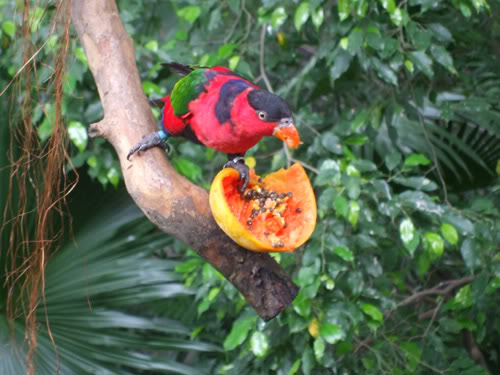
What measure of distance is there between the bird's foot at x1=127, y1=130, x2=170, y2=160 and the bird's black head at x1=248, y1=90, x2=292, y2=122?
0.26m

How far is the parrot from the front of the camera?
0.87 m

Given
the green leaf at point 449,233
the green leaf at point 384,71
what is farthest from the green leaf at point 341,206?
the green leaf at point 384,71

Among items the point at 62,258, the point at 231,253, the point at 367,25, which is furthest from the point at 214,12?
the point at 231,253

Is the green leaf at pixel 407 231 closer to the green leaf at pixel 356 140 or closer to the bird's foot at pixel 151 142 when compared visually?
the green leaf at pixel 356 140

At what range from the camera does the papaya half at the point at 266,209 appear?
0.88 metres

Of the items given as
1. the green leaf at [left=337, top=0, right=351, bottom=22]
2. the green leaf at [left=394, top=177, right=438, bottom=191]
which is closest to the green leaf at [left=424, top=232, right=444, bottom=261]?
the green leaf at [left=394, top=177, right=438, bottom=191]

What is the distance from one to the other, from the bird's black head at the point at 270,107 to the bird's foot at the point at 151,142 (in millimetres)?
257

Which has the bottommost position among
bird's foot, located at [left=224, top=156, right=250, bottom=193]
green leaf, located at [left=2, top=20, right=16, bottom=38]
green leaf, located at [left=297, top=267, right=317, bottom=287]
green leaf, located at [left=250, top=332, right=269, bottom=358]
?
Result: green leaf, located at [left=250, top=332, right=269, bottom=358]

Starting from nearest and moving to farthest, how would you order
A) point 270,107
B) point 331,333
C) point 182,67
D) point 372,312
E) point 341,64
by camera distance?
point 270,107, point 182,67, point 331,333, point 372,312, point 341,64

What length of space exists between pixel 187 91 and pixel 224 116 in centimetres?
11

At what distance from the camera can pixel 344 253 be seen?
5.16 ft

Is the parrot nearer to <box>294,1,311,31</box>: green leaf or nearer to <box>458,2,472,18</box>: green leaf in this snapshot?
<box>294,1,311,31</box>: green leaf

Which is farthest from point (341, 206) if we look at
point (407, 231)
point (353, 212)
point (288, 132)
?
point (288, 132)

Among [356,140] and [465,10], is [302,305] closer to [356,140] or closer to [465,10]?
[356,140]
